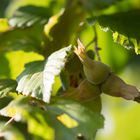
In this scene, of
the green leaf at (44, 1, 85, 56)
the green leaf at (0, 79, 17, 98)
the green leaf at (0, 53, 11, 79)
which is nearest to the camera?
the green leaf at (0, 79, 17, 98)

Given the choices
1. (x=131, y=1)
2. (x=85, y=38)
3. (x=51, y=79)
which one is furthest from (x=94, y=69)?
(x=85, y=38)

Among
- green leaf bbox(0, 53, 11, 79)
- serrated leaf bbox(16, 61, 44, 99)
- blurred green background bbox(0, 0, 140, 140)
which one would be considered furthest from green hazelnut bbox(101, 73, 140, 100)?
green leaf bbox(0, 53, 11, 79)

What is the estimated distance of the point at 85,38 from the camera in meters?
1.30

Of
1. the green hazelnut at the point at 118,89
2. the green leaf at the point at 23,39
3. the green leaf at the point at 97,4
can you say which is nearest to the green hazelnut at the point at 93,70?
the green hazelnut at the point at 118,89

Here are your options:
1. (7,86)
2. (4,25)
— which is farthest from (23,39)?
(7,86)

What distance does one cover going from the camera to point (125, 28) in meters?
1.05

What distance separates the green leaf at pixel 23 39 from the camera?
4.02 feet

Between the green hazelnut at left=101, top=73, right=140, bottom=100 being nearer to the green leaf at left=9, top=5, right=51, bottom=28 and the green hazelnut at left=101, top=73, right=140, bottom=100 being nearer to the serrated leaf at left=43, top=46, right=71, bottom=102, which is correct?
the serrated leaf at left=43, top=46, right=71, bottom=102

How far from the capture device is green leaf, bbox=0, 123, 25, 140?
0.89m

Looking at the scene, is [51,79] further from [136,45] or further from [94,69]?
[136,45]

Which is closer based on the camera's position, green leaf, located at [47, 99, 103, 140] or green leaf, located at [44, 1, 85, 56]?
green leaf, located at [47, 99, 103, 140]

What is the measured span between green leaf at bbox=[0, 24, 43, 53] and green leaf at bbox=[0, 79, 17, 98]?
168 millimetres

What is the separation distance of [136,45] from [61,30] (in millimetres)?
228

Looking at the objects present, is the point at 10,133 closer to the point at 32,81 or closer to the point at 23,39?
the point at 32,81
